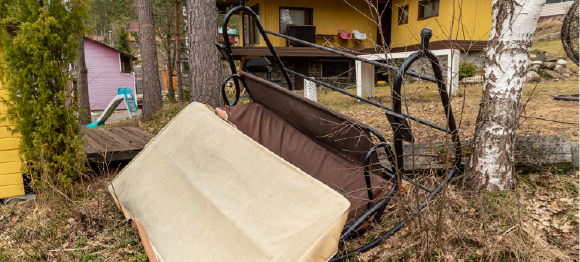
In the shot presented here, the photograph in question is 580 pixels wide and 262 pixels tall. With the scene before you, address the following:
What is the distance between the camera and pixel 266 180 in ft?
6.98

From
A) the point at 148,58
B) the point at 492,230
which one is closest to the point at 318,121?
the point at 492,230

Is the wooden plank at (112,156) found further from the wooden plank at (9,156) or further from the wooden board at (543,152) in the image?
the wooden board at (543,152)

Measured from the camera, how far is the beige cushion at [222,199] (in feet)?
5.89

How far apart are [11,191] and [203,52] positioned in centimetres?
309

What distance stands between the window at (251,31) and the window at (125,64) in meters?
12.9

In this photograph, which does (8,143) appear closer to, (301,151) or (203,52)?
(203,52)

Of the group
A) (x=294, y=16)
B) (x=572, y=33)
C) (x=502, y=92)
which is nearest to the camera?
(x=502, y=92)

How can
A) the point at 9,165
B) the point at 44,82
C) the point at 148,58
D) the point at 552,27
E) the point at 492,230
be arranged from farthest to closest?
the point at 552,27, the point at 148,58, the point at 9,165, the point at 44,82, the point at 492,230

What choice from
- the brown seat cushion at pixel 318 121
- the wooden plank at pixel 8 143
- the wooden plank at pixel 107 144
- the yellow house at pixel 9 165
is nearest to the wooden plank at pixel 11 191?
the yellow house at pixel 9 165

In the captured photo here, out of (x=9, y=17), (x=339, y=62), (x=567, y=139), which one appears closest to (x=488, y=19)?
(x=339, y=62)

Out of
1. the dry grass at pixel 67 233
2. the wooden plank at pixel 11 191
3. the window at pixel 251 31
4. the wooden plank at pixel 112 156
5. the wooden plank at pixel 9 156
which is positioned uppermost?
the window at pixel 251 31

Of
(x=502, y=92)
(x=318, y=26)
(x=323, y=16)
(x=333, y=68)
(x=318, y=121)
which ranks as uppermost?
(x=323, y=16)

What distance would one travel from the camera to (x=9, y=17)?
3.29m

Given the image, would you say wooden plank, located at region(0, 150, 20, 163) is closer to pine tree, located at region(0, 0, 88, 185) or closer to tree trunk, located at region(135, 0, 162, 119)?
pine tree, located at region(0, 0, 88, 185)
